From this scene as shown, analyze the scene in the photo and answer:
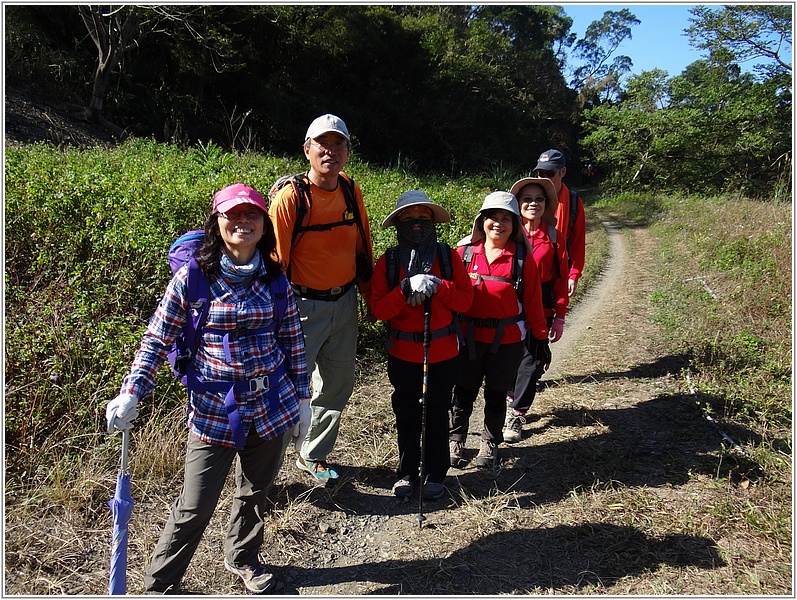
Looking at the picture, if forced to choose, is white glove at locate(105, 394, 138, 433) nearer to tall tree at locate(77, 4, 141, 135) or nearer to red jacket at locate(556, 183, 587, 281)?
red jacket at locate(556, 183, 587, 281)

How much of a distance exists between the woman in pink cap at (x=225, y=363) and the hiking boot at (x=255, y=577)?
301 millimetres

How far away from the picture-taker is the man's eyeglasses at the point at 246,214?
2465 mm

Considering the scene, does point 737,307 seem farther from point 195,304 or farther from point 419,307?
point 195,304

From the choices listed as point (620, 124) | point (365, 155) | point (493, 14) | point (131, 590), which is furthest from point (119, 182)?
point (493, 14)

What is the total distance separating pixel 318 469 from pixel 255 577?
3.37 feet

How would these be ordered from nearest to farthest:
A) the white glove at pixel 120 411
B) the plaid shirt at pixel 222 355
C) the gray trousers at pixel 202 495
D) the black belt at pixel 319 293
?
1. the white glove at pixel 120 411
2. the plaid shirt at pixel 222 355
3. the gray trousers at pixel 202 495
4. the black belt at pixel 319 293

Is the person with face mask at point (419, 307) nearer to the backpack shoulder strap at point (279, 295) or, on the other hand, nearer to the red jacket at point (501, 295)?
the red jacket at point (501, 295)

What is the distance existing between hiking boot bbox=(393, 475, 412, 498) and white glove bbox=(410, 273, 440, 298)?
1285 mm

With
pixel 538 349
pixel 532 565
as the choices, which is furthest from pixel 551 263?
pixel 532 565

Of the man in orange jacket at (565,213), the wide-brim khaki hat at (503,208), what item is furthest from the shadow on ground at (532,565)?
the man in orange jacket at (565,213)

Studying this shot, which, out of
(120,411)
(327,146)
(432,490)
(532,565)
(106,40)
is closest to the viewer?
(120,411)

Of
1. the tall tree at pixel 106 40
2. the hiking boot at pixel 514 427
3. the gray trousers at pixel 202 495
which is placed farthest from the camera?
the tall tree at pixel 106 40

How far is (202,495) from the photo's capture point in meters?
2.51

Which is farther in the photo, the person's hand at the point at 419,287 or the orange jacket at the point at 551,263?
the orange jacket at the point at 551,263
